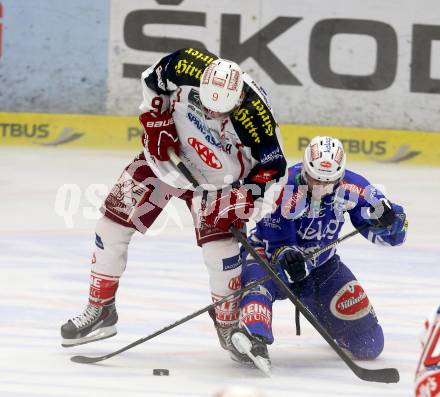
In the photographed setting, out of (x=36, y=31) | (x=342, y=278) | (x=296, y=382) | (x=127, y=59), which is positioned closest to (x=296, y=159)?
(x=127, y=59)

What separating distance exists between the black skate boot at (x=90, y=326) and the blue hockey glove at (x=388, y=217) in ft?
3.58

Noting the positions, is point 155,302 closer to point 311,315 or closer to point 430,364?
point 311,315

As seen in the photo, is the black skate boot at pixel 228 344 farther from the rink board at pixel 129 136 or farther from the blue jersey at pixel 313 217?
the rink board at pixel 129 136

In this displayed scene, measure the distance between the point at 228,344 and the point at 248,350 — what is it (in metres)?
0.32

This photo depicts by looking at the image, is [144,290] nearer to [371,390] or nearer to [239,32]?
[371,390]

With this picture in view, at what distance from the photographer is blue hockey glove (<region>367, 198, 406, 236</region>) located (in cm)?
492

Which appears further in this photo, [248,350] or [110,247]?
[110,247]

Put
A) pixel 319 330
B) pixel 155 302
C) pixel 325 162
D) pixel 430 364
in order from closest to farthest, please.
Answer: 1. pixel 430 364
2. pixel 319 330
3. pixel 325 162
4. pixel 155 302

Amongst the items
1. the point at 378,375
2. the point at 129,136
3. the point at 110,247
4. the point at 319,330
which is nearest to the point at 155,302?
Answer: the point at 110,247

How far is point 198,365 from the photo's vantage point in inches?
190

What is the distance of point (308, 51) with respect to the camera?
10047mm

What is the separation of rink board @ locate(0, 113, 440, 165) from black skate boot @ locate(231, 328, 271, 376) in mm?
5301

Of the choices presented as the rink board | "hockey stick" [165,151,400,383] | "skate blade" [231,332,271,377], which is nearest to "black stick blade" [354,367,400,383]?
"hockey stick" [165,151,400,383]

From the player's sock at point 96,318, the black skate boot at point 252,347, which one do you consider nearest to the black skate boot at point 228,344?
the black skate boot at point 252,347
